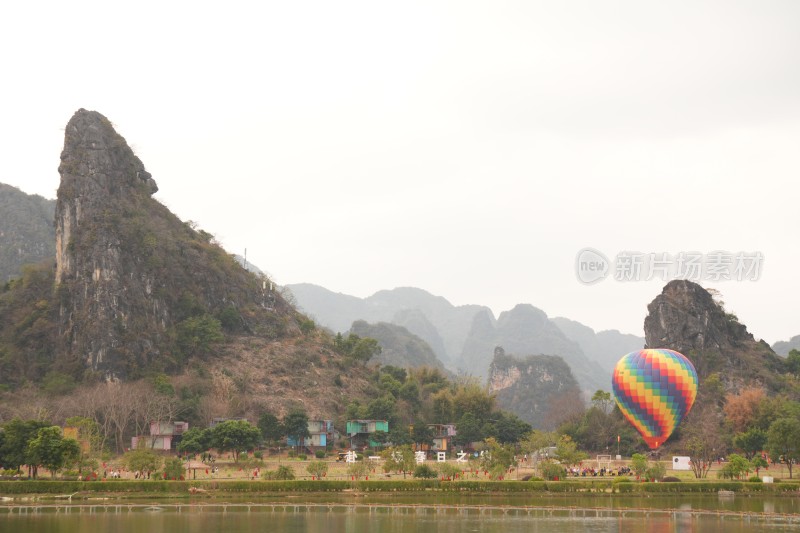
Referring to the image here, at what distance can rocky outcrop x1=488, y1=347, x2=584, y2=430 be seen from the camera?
186875mm

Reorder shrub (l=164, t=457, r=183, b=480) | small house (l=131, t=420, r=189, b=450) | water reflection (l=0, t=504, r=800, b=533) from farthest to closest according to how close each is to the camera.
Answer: small house (l=131, t=420, r=189, b=450) → shrub (l=164, t=457, r=183, b=480) → water reflection (l=0, t=504, r=800, b=533)

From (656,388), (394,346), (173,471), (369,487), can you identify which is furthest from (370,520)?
(394,346)

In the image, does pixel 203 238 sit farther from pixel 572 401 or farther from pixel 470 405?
pixel 572 401

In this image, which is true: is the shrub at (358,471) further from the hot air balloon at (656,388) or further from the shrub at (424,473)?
the hot air balloon at (656,388)

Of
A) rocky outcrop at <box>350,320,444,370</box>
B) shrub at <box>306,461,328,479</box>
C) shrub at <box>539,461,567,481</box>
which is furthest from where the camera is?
rocky outcrop at <box>350,320,444,370</box>

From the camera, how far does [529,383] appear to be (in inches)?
7549

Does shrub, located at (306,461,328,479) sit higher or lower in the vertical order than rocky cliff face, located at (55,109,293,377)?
lower

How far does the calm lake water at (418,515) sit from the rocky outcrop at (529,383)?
448ft

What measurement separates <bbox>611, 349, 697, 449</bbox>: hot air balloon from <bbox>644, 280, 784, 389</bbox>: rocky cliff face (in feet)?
107

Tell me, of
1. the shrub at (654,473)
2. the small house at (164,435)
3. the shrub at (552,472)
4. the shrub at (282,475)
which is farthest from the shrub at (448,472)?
the small house at (164,435)

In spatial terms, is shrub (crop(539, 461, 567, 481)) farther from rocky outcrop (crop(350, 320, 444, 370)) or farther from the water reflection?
rocky outcrop (crop(350, 320, 444, 370))

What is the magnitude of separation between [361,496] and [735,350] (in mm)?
68313

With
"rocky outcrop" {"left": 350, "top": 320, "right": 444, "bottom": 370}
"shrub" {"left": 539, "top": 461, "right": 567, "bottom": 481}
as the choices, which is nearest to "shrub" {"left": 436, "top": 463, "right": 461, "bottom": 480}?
"shrub" {"left": 539, "top": 461, "right": 567, "bottom": 481}

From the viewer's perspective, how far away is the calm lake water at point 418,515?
3781cm
